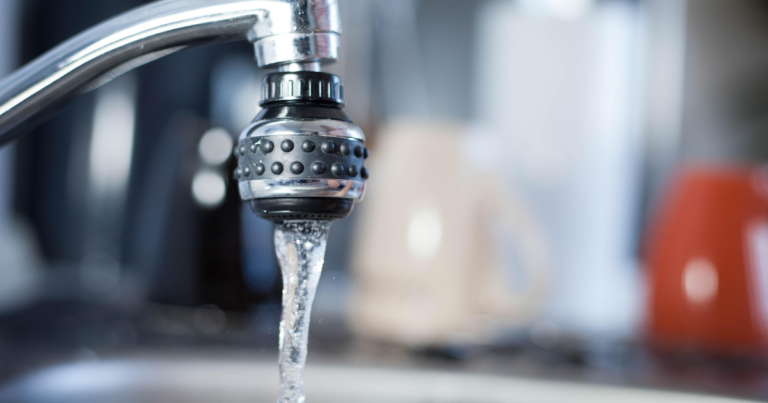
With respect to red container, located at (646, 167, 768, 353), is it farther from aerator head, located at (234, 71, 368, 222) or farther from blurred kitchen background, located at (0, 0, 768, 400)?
aerator head, located at (234, 71, 368, 222)

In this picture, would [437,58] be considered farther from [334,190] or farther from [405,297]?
[334,190]

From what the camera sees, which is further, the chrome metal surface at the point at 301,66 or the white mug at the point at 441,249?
the white mug at the point at 441,249

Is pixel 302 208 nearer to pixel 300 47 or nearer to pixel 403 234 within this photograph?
pixel 300 47

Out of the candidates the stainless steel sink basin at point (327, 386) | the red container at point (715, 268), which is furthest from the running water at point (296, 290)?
the red container at point (715, 268)

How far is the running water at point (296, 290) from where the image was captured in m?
0.20

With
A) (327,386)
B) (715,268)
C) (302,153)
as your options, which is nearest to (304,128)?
(302,153)

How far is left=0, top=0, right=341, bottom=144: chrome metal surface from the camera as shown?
183 millimetres

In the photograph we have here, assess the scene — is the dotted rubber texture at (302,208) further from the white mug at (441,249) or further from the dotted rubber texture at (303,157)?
the white mug at (441,249)

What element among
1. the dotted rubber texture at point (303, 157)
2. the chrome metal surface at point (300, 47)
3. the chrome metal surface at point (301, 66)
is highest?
the chrome metal surface at point (300, 47)

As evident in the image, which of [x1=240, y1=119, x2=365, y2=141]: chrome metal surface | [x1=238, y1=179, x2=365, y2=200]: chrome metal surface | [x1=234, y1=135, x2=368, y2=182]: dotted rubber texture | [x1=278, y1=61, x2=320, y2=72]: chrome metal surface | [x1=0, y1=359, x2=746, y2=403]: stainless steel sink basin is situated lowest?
[x1=0, y1=359, x2=746, y2=403]: stainless steel sink basin

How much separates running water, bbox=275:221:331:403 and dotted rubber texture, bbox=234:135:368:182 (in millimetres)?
25

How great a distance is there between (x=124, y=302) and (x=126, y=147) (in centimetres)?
35

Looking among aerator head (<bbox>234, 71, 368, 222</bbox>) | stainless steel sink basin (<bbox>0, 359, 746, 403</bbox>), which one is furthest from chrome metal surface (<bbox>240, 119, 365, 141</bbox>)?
stainless steel sink basin (<bbox>0, 359, 746, 403</bbox>)

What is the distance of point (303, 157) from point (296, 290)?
0.05 meters
